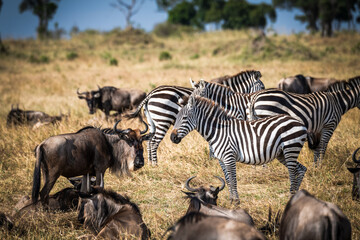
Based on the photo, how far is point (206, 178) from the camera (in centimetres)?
663

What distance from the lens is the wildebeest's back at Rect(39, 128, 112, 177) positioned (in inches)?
208

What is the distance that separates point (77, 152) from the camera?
545 cm

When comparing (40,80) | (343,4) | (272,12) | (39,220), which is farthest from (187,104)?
(272,12)

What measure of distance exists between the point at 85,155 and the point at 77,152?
0.15 metres

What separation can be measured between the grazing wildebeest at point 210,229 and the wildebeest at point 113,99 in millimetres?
9148

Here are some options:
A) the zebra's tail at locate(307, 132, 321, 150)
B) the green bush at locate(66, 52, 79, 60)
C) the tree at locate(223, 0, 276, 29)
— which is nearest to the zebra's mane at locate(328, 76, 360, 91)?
the zebra's tail at locate(307, 132, 321, 150)

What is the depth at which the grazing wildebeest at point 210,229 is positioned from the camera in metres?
2.85

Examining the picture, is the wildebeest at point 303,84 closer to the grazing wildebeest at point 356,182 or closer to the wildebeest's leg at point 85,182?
the grazing wildebeest at point 356,182

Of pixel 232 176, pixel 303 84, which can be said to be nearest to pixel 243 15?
pixel 303 84

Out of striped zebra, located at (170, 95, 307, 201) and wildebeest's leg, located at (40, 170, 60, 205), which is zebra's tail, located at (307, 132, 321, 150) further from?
wildebeest's leg, located at (40, 170, 60, 205)

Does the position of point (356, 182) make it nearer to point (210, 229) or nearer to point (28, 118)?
point (210, 229)

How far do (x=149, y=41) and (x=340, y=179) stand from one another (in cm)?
2983

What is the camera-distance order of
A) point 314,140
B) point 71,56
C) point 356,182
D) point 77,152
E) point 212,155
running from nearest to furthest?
1. point 356,182
2. point 77,152
3. point 212,155
4. point 314,140
5. point 71,56

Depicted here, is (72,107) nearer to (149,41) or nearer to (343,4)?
(149,41)
